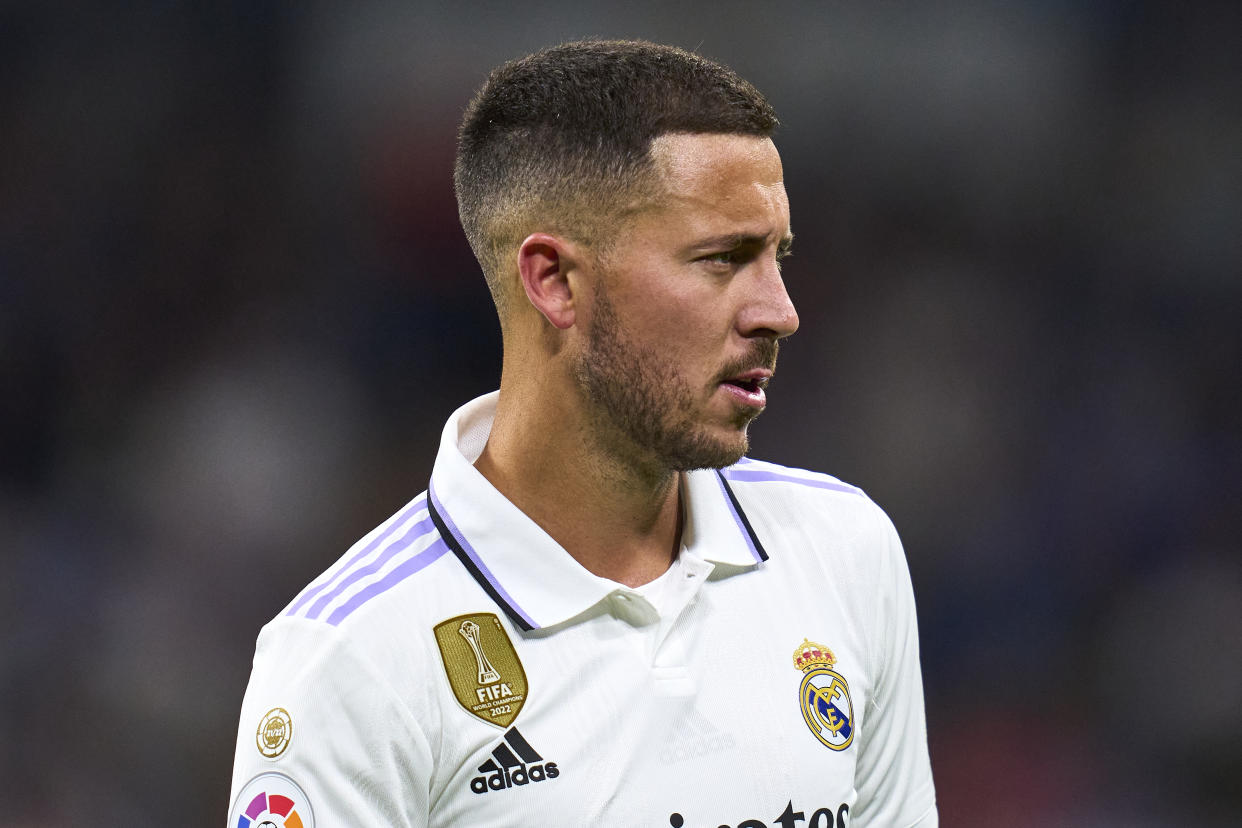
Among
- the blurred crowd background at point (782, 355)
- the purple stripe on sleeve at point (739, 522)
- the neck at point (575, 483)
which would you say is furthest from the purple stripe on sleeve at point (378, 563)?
the blurred crowd background at point (782, 355)

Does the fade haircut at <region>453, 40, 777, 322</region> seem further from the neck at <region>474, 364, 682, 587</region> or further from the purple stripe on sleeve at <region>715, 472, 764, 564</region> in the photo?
the purple stripe on sleeve at <region>715, 472, 764, 564</region>

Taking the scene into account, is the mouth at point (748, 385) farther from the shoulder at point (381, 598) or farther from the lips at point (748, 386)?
the shoulder at point (381, 598)

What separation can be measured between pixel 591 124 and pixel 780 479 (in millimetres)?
712

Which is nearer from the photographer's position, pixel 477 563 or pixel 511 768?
pixel 511 768

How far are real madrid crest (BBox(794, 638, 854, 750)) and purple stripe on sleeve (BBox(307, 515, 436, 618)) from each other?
1.89 feet

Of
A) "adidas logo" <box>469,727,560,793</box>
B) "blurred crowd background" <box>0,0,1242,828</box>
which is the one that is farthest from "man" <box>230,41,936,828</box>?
"blurred crowd background" <box>0,0,1242,828</box>

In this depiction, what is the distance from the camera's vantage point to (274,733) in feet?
5.51

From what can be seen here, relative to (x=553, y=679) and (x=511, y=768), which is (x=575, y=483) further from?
(x=511, y=768)

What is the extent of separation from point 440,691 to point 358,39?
327 centimetres

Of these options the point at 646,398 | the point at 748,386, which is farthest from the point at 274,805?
the point at 748,386

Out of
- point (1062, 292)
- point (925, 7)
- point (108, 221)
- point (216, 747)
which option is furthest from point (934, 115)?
point (216, 747)

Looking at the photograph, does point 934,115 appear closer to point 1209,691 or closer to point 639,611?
point 1209,691

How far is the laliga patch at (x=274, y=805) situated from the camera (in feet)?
5.47

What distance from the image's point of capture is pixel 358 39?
4.47 metres
